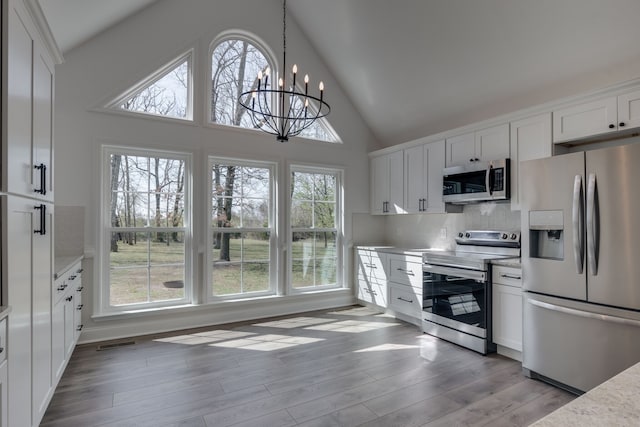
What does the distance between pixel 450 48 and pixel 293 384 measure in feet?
11.9

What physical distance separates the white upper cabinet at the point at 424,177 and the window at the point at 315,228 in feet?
3.44

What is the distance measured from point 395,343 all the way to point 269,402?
63.5 inches

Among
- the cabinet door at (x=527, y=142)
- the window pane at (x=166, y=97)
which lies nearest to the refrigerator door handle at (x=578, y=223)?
the cabinet door at (x=527, y=142)

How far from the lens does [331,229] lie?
5.16 m

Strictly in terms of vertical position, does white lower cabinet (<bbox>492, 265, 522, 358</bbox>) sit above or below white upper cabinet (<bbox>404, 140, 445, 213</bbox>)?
below

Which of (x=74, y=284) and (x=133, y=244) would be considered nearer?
(x=74, y=284)

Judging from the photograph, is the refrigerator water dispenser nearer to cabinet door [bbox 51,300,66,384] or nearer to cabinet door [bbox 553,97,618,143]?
cabinet door [bbox 553,97,618,143]

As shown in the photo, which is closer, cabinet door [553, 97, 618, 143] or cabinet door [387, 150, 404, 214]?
cabinet door [553, 97, 618, 143]

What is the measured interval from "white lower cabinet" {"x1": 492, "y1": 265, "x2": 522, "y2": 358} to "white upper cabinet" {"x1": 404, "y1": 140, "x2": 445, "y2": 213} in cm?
120

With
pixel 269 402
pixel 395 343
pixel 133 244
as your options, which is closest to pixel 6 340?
pixel 269 402

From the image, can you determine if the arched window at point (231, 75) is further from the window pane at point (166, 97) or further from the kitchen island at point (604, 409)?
the kitchen island at point (604, 409)

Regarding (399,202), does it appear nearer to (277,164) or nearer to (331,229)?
(331,229)

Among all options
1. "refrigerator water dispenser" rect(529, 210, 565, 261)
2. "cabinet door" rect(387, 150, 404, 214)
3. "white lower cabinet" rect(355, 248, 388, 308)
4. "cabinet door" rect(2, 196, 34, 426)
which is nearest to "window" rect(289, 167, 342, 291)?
"white lower cabinet" rect(355, 248, 388, 308)

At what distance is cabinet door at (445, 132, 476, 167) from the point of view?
3898 mm
